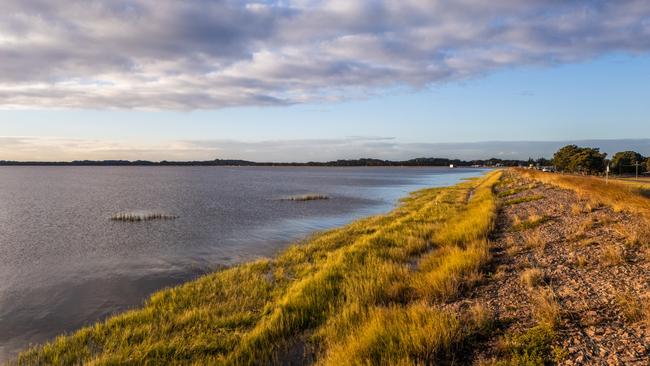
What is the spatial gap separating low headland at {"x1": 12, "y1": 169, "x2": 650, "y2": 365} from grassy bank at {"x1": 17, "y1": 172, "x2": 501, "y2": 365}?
40mm


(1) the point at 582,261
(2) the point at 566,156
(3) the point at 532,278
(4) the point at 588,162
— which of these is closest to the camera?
(3) the point at 532,278

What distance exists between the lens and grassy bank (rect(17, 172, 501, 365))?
26.9ft

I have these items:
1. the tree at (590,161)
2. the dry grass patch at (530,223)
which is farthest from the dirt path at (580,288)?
the tree at (590,161)

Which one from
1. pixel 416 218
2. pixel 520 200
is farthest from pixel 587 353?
pixel 520 200

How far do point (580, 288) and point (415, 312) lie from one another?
4845mm

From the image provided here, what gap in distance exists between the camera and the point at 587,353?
684 centimetres

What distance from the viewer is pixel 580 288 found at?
10219 mm

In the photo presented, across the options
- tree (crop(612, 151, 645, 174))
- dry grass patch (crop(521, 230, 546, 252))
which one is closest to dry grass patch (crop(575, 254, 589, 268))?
dry grass patch (crop(521, 230, 546, 252))

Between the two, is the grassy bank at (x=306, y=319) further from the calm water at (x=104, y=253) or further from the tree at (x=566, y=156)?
the tree at (x=566, y=156)

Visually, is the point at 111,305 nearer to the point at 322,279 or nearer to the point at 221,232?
the point at 322,279

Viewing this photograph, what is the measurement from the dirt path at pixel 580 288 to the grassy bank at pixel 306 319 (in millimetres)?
873

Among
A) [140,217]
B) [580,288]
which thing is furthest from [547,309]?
[140,217]

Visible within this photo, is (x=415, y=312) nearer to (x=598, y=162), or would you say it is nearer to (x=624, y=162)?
(x=598, y=162)

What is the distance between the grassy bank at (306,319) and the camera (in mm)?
8211
